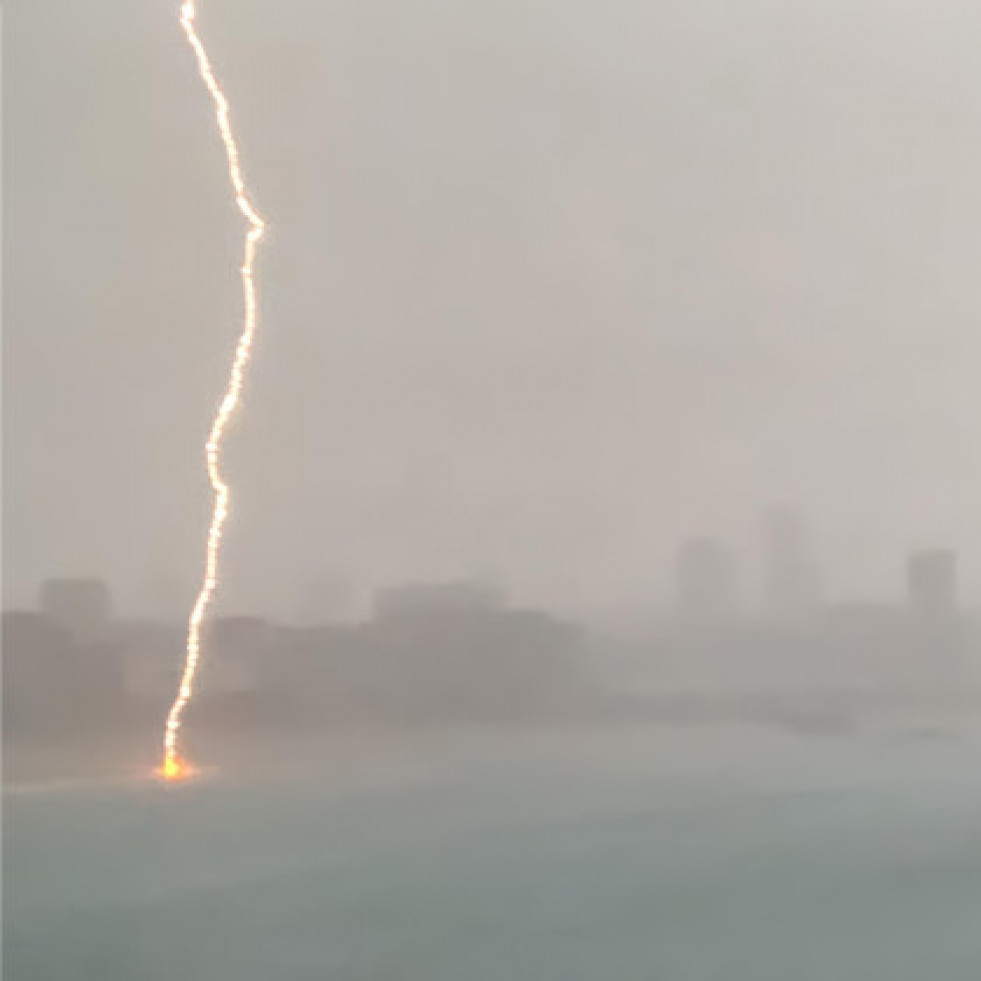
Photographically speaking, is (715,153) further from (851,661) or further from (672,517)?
(851,661)

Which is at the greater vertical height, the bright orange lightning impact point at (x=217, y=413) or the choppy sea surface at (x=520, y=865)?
the bright orange lightning impact point at (x=217, y=413)

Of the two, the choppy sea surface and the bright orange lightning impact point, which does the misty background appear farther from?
the choppy sea surface

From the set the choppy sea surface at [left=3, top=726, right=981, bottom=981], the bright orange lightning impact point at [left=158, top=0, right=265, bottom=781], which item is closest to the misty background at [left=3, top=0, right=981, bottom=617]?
the bright orange lightning impact point at [left=158, top=0, right=265, bottom=781]

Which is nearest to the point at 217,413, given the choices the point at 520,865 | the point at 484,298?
the point at 484,298

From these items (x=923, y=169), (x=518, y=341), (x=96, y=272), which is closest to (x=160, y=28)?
(x=96, y=272)

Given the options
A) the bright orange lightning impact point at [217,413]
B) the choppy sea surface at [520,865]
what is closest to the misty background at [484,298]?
the bright orange lightning impact point at [217,413]

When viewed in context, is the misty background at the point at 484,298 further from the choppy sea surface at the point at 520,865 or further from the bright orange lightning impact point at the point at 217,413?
the choppy sea surface at the point at 520,865
